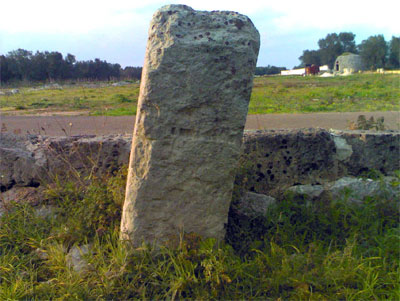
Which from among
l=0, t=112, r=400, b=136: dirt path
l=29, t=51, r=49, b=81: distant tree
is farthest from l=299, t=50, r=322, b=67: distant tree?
l=0, t=112, r=400, b=136: dirt path

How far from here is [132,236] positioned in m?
2.83

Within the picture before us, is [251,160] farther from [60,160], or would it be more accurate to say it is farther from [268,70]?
[268,70]

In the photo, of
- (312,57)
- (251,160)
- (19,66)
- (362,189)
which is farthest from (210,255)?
(312,57)

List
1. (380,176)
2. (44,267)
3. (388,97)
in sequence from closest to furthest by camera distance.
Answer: (44,267) → (380,176) → (388,97)

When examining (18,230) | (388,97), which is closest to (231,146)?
(18,230)

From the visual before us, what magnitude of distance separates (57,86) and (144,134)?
17.6 metres

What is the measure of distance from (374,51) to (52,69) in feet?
106

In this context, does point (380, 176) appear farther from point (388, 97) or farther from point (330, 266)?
point (388, 97)

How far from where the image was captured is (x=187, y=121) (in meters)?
2.73

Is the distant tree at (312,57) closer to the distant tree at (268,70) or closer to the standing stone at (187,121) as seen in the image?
the distant tree at (268,70)

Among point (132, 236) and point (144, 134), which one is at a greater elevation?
point (144, 134)

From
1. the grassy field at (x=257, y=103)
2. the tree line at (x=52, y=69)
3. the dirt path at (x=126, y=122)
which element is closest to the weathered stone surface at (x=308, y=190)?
the dirt path at (x=126, y=122)

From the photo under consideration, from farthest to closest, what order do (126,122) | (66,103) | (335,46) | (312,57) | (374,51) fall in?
(312,57) → (335,46) → (374,51) → (66,103) → (126,122)

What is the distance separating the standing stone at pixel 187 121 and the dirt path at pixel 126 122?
5.31 m
